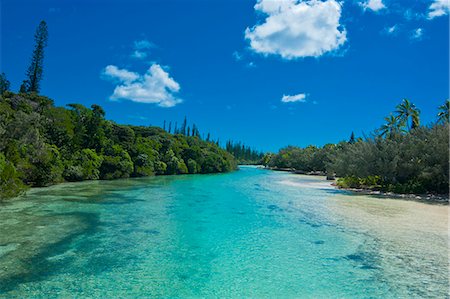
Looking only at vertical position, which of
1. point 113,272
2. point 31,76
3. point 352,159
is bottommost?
point 113,272

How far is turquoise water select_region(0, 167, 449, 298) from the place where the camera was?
673 cm

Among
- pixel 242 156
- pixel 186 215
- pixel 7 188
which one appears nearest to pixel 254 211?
pixel 186 215

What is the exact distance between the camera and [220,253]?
9.42m

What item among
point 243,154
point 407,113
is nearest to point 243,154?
point 243,154

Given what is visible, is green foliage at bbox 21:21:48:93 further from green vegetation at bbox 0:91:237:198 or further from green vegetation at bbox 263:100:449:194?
green vegetation at bbox 263:100:449:194

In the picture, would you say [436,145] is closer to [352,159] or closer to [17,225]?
[352,159]

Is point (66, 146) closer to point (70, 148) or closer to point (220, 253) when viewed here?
point (70, 148)

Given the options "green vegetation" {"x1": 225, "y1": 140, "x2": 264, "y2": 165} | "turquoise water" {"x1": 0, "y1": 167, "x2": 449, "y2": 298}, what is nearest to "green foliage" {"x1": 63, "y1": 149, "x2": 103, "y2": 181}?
"turquoise water" {"x1": 0, "y1": 167, "x2": 449, "y2": 298}

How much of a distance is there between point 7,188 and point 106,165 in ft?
82.8

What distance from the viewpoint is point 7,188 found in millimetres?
16656

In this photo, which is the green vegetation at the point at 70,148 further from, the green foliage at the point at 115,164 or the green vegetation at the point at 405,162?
the green vegetation at the point at 405,162

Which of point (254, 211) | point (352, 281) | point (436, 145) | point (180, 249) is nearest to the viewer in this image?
point (352, 281)

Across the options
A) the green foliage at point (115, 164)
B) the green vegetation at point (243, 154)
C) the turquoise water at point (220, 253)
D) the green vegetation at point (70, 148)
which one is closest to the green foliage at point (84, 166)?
the green vegetation at point (70, 148)

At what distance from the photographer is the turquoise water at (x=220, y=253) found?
673 cm
